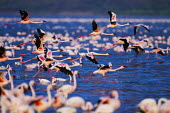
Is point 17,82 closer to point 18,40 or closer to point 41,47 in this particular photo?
point 41,47

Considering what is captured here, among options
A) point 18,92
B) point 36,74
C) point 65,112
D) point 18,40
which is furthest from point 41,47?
point 18,40

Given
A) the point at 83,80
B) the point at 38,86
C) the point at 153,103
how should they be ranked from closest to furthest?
1. the point at 153,103
2. the point at 38,86
3. the point at 83,80

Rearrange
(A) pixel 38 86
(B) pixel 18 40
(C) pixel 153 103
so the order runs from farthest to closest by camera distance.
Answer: (B) pixel 18 40
(A) pixel 38 86
(C) pixel 153 103

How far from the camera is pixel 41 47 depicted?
52.1ft

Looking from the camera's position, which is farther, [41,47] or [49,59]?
[41,47]

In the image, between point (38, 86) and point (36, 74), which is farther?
point (36, 74)

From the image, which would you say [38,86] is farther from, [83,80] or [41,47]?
[41,47]

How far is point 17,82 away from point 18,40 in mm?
17558

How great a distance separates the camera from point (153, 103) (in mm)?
9750

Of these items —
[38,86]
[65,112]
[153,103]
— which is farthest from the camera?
[38,86]

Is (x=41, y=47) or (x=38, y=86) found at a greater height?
(x=41, y=47)

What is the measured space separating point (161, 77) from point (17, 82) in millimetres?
4923

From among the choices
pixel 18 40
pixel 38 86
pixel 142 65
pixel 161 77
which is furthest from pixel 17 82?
pixel 18 40

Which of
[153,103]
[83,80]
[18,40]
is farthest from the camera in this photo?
[18,40]
